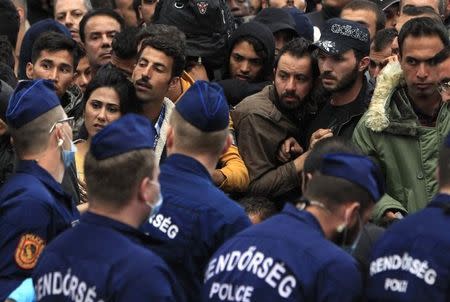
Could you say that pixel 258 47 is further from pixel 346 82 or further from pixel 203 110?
pixel 203 110

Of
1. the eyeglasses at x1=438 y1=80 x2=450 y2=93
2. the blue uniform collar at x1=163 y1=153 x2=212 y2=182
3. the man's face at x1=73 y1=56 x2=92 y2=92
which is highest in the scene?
the eyeglasses at x1=438 y1=80 x2=450 y2=93

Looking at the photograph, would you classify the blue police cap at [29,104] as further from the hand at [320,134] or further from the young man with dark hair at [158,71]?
the hand at [320,134]

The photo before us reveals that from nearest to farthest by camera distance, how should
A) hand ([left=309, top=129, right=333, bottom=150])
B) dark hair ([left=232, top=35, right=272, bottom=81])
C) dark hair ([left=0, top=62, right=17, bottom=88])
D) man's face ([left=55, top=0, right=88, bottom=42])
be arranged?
1. hand ([left=309, top=129, right=333, bottom=150])
2. dark hair ([left=0, top=62, right=17, bottom=88])
3. dark hair ([left=232, top=35, right=272, bottom=81])
4. man's face ([left=55, top=0, right=88, bottom=42])

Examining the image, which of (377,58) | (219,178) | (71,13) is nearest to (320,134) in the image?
(219,178)

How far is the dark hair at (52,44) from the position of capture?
30.6 ft

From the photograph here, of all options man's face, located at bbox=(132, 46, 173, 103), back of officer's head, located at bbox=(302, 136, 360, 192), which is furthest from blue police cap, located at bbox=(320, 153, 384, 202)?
man's face, located at bbox=(132, 46, 173, 103)

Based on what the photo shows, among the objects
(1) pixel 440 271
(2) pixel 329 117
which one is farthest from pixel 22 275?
(2) pixel 329 117

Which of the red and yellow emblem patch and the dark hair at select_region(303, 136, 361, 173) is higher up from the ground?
the dark hair at select_region(303, 136, 361, 173)

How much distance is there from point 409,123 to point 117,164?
320 cm

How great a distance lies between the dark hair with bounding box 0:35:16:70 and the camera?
9500 millimetres

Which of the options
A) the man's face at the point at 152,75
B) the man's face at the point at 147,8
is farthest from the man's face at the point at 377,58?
the man's face at the point at 147,8

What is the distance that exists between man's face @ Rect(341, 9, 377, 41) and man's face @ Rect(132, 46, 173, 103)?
6.86 ft

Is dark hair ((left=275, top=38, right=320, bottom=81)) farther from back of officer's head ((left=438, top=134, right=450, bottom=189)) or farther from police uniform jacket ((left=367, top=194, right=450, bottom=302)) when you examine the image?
police uniform jacket ((left=367, top=194, right=450, bottom=302))

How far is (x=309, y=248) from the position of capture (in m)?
5.12
